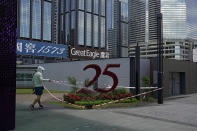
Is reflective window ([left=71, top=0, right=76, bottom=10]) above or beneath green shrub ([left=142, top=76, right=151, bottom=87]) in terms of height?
above

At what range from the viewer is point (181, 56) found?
160 meters

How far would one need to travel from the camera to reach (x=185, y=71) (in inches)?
898

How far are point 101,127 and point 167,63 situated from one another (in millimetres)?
13595

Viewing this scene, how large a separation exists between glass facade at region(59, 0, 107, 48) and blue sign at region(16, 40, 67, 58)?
126m

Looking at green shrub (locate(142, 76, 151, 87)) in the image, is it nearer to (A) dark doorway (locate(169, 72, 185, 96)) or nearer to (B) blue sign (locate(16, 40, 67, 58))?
(A) dark doorway (locate(169, 72, 185, 96))

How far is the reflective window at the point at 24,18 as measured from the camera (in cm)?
13800

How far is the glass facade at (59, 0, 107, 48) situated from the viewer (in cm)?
16288

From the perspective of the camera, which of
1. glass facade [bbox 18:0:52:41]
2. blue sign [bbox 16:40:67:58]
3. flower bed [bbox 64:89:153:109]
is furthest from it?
glass facade [bbox 18:0:52:41]

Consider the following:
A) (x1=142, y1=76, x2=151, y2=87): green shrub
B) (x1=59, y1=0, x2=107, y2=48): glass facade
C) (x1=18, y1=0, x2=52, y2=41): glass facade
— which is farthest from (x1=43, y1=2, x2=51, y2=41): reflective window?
(x1=142, y1=76, x2=151, y2=87): green shrub

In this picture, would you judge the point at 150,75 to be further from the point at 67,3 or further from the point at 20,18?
the point at 67,3

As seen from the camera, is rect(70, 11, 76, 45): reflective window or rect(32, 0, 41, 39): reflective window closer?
rect(32, 0, 41, 39): reflective window

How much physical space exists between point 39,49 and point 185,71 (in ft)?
69.0

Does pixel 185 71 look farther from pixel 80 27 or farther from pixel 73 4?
pixel 73 4

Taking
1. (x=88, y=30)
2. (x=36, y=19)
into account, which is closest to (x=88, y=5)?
(x=88, y=30)
